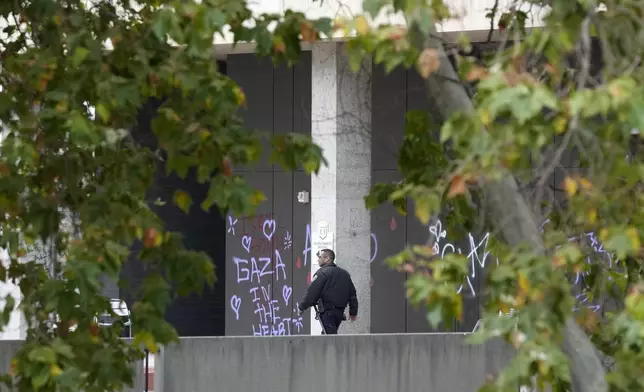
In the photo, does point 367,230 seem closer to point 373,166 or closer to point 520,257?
point 373,166

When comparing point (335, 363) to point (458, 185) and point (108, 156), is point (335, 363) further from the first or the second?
point (458, 185)

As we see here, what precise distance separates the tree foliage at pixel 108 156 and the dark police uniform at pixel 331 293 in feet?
30.5

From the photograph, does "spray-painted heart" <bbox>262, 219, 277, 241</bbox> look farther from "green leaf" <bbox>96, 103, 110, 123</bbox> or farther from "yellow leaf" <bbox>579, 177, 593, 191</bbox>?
"yellow leaf" <bbox>579, 177, 593, 191</bbox>

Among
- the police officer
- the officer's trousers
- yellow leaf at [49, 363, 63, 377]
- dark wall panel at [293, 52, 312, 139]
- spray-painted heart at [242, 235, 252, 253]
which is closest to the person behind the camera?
yellow leaf at [49, 363, 63, 377]

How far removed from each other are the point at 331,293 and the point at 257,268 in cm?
631

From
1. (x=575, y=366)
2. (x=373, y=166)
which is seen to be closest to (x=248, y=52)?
(x=373, y=166)

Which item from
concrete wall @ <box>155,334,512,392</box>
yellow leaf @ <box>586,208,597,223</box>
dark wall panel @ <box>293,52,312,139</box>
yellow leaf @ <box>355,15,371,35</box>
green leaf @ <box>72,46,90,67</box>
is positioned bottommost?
concrete wall @ <box>155,334,512,392</box>

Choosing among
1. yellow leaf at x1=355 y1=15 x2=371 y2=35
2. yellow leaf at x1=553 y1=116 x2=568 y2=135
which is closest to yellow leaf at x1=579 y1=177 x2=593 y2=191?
yellow leaf at x1=553 y1=116 x2=568 y2=135

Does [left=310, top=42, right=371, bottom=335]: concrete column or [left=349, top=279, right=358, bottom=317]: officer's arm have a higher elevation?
[left=310, top=42, right=371, bottom=335]: concrete column

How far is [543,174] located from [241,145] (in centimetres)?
195

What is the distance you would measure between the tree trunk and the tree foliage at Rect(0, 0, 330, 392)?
110 cm

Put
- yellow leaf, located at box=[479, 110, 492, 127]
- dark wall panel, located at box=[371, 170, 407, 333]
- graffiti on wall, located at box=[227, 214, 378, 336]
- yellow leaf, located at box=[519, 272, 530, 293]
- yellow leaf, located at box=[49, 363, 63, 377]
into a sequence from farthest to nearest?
graffiti on wall, located at box=[227, 214, 378, 336]
dark wall panel, located at box=[371, 170, 407, 333]
yellow leaf, located at box=[49, 363, 63, 377]
yellow leaf, located at box=[519, 272, 530, 293]
yellow leaf, located at box=[479, 110, 492, 127]

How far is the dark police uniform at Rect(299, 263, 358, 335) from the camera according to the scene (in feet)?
55.0

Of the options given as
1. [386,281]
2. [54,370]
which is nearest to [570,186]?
[54,370]
